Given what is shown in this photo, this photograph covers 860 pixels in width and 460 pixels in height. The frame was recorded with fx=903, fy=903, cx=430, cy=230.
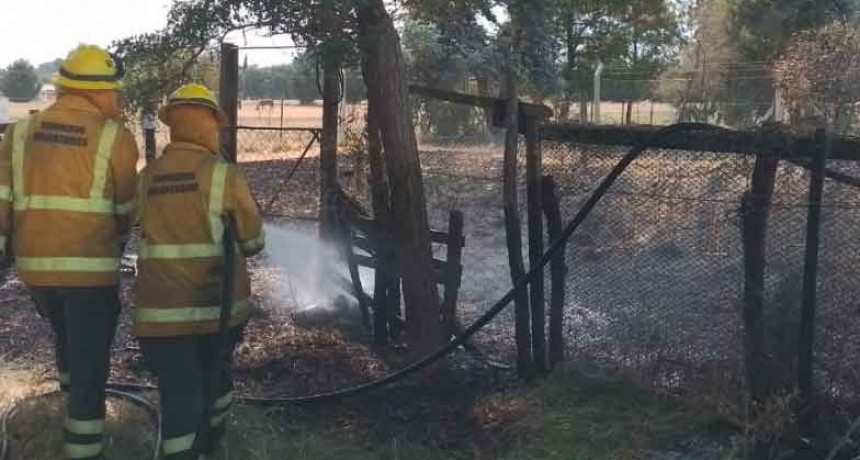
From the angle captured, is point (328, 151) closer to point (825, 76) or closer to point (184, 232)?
point (184, 232)

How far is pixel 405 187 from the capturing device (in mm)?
5656

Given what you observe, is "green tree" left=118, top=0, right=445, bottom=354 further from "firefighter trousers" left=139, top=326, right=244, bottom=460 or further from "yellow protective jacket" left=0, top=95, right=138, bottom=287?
"firefighter trousers" left=139, top=326, right=244, bottom=460

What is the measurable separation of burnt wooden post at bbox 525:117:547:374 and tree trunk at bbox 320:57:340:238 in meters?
2.12

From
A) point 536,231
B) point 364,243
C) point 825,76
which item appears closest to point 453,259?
point 536,231

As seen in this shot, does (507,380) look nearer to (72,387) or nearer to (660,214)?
(660,214)

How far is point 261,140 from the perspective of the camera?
1695 cm

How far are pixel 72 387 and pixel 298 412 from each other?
151 cm

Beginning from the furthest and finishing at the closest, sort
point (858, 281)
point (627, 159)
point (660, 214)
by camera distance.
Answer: point (660, 214) < point (627, 159) < point (858, 281)

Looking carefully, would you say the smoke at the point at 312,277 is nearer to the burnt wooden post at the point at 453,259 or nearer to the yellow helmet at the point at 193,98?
the burnt wooden post at the point at 453,259

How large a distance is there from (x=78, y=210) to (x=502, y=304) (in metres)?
2.25

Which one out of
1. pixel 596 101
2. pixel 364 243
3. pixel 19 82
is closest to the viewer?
pixel 364 243

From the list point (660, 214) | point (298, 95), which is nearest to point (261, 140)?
point (298, 95)

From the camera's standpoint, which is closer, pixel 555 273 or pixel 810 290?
pixel 810 290

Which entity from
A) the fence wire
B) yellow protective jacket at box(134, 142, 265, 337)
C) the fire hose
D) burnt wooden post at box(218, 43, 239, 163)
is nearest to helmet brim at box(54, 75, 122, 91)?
yellow protective jacket at box(134, 142, 265, 337)
